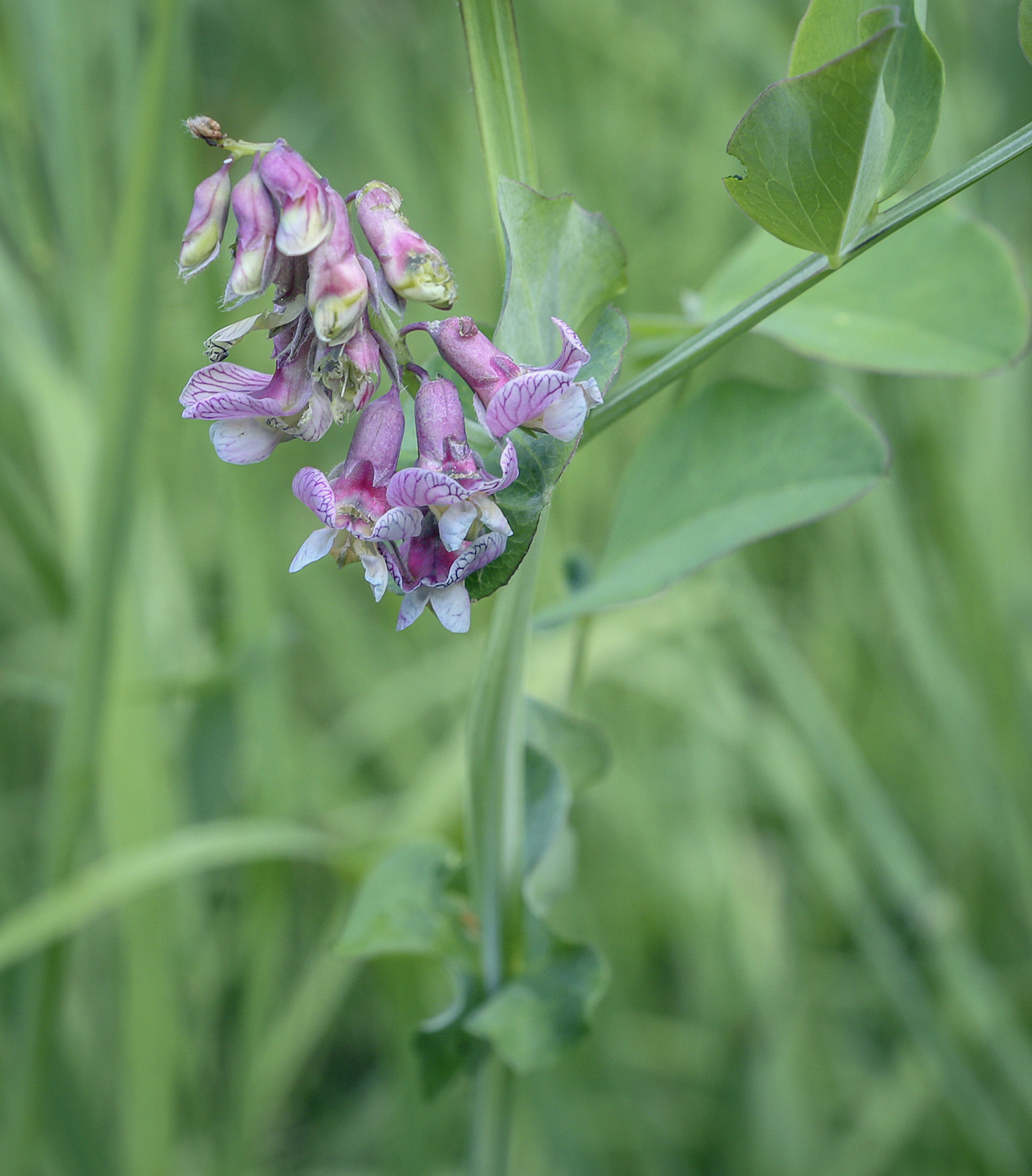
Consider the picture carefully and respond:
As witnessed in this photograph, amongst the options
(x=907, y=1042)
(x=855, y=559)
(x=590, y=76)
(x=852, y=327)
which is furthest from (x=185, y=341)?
(x=907, y=1042)

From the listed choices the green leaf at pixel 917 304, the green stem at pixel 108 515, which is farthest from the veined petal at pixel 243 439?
the green stem at pixel 108 515

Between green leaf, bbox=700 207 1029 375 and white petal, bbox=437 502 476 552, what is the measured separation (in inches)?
11.8

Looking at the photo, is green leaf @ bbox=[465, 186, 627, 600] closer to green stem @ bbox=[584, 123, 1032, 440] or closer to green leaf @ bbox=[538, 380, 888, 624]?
green stem @ bbox=[584, 123, 1032, 440]

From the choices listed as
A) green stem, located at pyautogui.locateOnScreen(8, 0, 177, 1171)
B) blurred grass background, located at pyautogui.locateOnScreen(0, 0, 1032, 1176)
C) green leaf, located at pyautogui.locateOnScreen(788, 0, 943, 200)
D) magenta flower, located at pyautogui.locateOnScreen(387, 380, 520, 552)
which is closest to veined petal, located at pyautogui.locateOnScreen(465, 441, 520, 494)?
magenta flower, located at pyautogui.locateOnScreen(387, 380, 520, 552)

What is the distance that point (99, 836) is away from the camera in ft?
4.42

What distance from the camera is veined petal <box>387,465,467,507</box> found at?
0.39 metres

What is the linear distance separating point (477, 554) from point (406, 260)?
115 millimetres

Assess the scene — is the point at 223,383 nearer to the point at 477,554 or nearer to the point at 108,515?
the point at 477,554

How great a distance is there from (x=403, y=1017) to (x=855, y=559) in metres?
0.92

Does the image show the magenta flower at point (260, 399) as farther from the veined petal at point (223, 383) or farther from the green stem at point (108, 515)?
the green stem at point (108, 515)

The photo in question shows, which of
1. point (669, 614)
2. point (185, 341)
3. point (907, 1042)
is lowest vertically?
point (907, 1042)

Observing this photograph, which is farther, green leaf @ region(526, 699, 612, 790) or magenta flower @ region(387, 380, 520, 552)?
green leaf @ region(526, 699, 612, 790)

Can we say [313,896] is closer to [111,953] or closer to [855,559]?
[111,953]

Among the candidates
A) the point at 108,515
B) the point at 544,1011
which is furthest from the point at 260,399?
the point at 108,515
